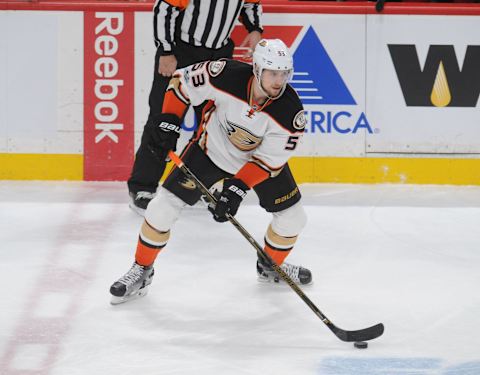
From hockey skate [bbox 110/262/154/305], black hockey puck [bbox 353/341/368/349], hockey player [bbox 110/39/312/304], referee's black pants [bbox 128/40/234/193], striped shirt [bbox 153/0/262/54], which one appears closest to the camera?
black hockey puck [bbox 353/341/368/349]

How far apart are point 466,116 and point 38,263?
2.76 m

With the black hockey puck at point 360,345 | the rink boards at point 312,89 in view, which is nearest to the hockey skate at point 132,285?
the black hockey puck at point 360,345

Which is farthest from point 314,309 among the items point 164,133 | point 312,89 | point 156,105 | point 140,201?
point 312,89

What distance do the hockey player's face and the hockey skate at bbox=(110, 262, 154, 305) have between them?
84 cm

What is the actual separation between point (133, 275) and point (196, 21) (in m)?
1.83

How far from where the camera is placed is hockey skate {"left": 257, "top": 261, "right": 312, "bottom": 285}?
429 centimetres

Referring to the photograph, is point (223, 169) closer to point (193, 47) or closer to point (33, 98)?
point (193, 47)

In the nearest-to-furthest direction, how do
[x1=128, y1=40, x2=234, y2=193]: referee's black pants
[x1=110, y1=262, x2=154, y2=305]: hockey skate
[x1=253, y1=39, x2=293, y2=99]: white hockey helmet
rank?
[x1=253, y1=39, x2=293, y2=99]: white hockey helmet, [x1=110, y1=262, x2=154, y2=305]: hockey skate, [x1=128, y1=40, x2=234, y2=193]: referee's black pants

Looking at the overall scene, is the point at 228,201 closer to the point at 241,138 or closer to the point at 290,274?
the point at 241,138

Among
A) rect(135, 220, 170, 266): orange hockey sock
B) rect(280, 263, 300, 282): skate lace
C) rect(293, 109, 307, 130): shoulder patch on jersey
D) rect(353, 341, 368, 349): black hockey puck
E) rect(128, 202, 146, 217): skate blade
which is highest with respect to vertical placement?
rect(293, 109, 307, 130): shoulder patch on jersey

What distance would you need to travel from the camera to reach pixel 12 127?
6.07 meters

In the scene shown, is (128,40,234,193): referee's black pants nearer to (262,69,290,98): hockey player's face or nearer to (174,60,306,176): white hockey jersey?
(174,60,306,176): white hockey jersey

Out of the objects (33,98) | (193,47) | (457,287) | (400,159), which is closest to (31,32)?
(33,98)

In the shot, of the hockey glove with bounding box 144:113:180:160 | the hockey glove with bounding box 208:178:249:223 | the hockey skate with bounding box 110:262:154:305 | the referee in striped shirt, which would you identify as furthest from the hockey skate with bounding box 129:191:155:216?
the hockey glove with bounding box 208:178:249:223
